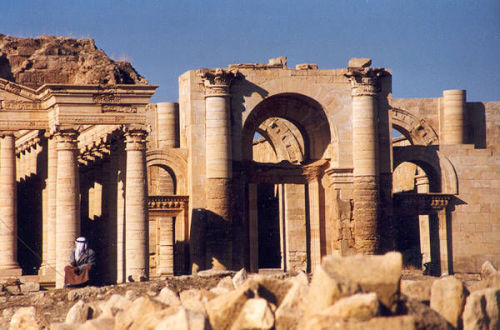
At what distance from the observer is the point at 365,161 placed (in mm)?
38531

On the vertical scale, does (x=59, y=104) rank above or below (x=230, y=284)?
above

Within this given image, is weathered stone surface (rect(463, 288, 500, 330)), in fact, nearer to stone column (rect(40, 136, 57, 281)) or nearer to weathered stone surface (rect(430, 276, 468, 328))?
weathered stone surface (rect(430, 276, 468, 328))

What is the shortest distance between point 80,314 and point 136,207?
11.2 meters

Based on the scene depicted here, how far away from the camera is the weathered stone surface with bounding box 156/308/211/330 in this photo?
51.0 ft

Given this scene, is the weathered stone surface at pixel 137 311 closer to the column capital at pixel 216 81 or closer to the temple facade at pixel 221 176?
the temple facade at pixel 221 176

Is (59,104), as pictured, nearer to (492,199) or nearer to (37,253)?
(37,253)

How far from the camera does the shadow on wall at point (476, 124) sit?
47.5m

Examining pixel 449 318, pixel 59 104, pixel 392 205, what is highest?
pixel 59 104

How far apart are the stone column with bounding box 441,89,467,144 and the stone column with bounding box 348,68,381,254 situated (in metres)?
8.63

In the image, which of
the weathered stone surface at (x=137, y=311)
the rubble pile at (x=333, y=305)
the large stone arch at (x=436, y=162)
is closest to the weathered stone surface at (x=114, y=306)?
the rubble pile at (x=333, y=305)

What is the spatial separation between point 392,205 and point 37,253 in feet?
39.3

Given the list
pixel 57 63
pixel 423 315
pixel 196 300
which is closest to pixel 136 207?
pixel 57 63

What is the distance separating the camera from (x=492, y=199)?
136ft

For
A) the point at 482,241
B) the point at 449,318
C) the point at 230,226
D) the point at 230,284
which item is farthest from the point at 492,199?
the point at 449,318
